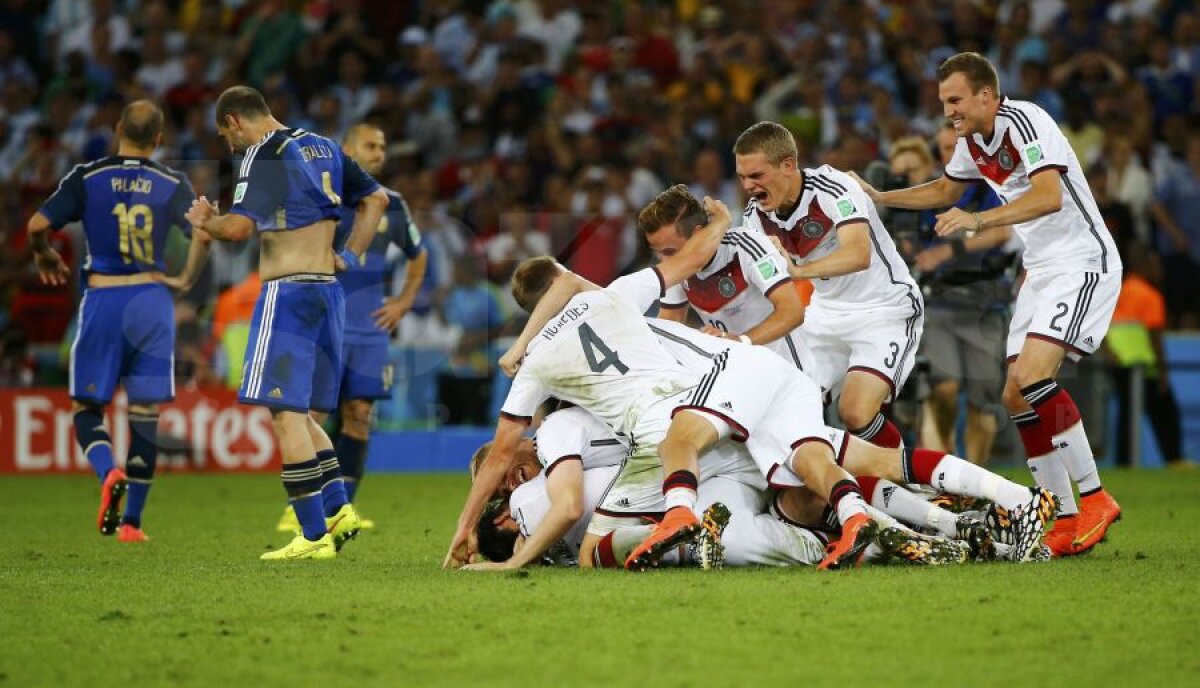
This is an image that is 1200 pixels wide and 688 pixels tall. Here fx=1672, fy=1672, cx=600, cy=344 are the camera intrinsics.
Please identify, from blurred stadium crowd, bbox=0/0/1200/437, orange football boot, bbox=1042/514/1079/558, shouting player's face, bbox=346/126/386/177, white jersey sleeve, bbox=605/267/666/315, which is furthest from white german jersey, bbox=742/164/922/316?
blurred stadium crowd, bbox=0/0/1200/437

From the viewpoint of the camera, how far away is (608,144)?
18016 millimetres

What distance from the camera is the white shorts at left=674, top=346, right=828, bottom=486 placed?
725 cm

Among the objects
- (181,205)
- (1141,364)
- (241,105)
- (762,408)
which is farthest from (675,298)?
(1141,364)

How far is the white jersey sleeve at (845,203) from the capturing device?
27.7ft

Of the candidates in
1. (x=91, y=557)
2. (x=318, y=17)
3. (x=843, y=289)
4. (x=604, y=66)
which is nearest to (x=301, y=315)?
(x=91, y=557)

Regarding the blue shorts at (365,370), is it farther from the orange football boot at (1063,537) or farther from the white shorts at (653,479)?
the orange football boot at (1063,537)

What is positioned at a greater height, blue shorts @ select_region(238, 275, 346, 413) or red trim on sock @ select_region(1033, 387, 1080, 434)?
blue shorts @ select_region(238, 275, 346, 413)

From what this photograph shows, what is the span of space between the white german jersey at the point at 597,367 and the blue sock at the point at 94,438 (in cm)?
351

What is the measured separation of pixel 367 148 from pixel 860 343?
3821 millimetres

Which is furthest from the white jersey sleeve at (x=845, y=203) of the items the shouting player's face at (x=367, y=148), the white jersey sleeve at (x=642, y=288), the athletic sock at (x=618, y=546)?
the shouting player's face at (x=367, y=148)

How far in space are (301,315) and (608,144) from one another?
996cm

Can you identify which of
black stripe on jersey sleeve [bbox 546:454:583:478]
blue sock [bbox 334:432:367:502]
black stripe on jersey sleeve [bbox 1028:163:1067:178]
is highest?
black stripe on jersey sleeve [bbox 1028:163:1067:178]

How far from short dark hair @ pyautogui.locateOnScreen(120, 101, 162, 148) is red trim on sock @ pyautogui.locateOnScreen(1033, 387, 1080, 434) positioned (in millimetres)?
5466

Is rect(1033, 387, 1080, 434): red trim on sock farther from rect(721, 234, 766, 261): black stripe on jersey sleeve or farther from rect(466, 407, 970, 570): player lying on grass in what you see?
rect(721, 234, 766, 261): black stripe on jersey sleeve
